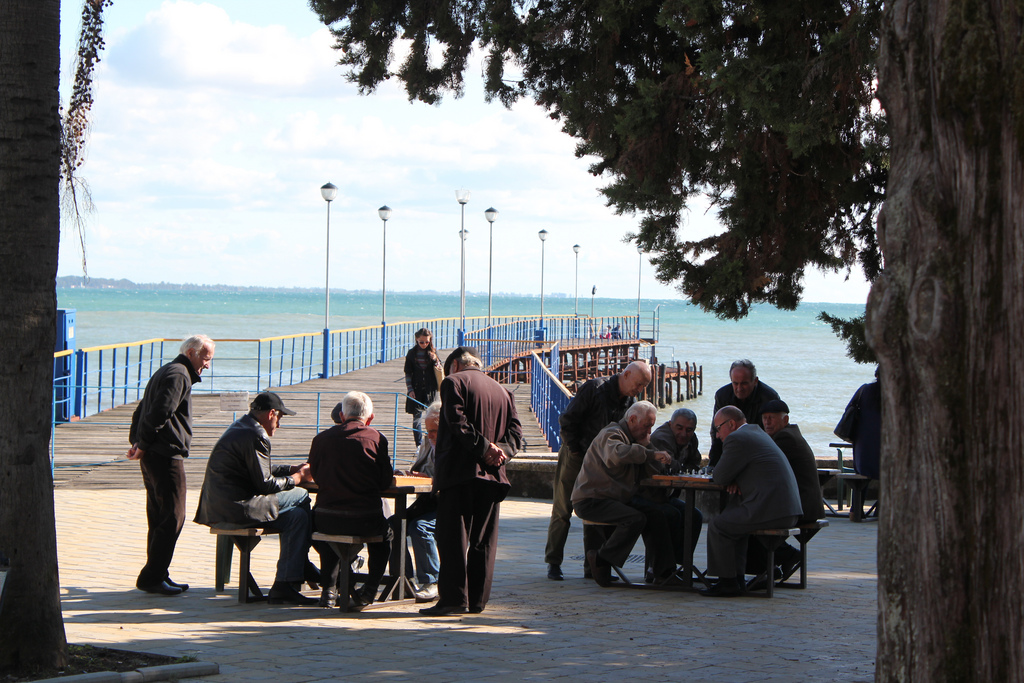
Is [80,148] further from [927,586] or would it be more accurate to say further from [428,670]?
[927,586]

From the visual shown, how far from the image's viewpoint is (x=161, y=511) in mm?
6922

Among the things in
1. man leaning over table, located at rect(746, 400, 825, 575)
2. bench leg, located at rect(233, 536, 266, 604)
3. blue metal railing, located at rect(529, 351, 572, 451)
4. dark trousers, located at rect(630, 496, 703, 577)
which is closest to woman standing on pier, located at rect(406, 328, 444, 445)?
blue metal railing, located at rect(529, 351, 572, 451)

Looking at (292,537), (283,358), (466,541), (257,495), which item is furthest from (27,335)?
(283,358)

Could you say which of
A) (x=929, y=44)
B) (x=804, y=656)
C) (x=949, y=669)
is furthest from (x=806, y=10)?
(x=949, y=669)

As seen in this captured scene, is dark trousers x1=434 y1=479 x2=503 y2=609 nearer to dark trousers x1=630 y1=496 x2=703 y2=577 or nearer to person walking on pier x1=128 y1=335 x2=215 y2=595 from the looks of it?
dark trousers x1=630 y1=496 x2=703 y2=577

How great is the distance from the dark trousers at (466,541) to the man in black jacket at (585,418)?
138 centimetres

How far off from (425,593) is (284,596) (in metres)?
0.90

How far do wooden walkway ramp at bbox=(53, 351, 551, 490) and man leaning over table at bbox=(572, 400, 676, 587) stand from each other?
5.11 m

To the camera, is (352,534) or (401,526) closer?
(352,534)

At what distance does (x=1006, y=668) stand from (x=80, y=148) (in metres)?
→ 4.76

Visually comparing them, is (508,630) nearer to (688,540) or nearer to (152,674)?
(688,540)

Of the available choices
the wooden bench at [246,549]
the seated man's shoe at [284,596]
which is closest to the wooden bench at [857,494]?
the seated man's shoe at [284,596]

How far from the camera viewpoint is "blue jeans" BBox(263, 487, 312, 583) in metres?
6.72

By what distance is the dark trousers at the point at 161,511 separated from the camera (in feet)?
22.4
